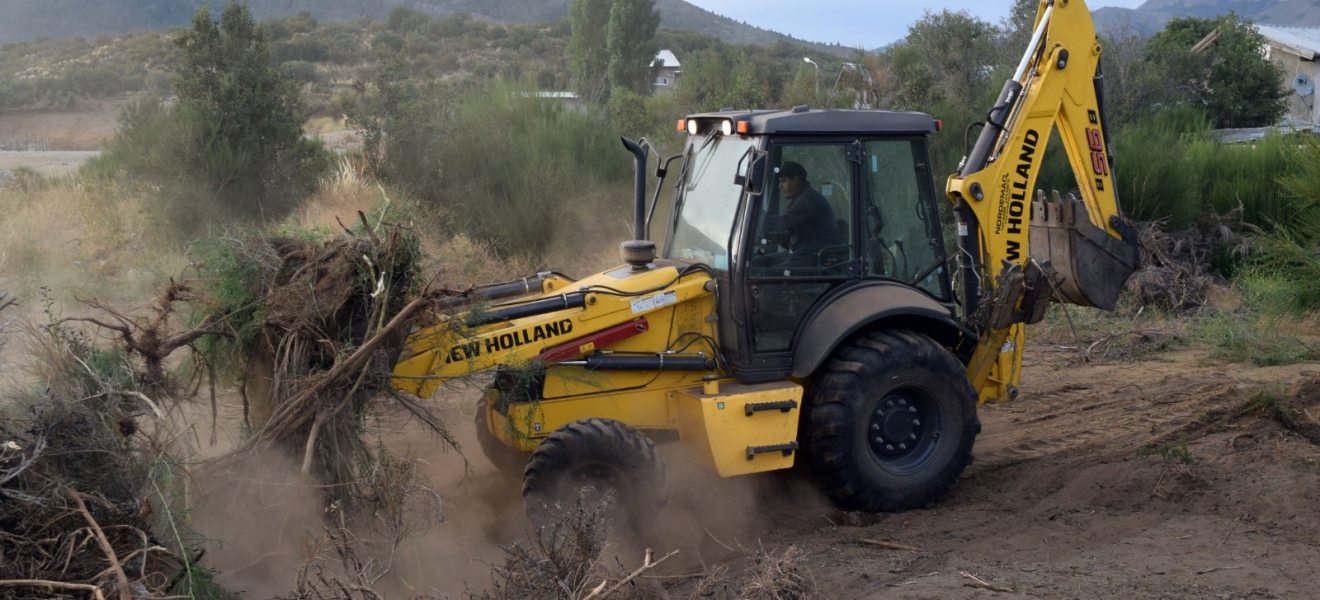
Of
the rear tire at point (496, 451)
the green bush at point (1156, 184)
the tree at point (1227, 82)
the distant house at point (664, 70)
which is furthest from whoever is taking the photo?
the distant house at point (664, 70)

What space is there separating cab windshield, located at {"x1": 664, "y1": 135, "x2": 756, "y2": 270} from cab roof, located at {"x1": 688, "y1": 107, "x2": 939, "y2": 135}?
123 mm

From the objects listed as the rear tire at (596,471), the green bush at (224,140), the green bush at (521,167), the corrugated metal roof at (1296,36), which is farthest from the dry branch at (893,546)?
the corrugated metal roof at (1296,36)

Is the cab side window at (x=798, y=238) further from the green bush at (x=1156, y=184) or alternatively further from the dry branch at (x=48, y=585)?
the green bush at (x=1156, y=184)

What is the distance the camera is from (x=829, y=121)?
18.9 feet

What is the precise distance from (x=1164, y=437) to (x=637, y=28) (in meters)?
30.9

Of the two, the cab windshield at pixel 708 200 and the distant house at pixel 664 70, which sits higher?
the distant house at pixel 664 70

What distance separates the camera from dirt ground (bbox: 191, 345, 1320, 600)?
484 centimetres

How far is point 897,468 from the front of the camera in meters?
6.01

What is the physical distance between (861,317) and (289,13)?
287 feet

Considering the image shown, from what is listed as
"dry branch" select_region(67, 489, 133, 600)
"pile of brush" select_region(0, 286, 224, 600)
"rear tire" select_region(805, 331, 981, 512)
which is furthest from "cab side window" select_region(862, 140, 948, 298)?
"dry branch" select_region(67, 489, 133, 600)

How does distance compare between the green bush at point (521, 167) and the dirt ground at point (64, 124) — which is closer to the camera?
the green bush at point (521, 167)

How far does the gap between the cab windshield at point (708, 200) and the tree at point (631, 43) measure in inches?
1159

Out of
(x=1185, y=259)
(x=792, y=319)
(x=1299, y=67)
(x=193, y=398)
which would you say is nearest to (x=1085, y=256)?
(x=792, y=319)

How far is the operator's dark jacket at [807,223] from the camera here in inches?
226
